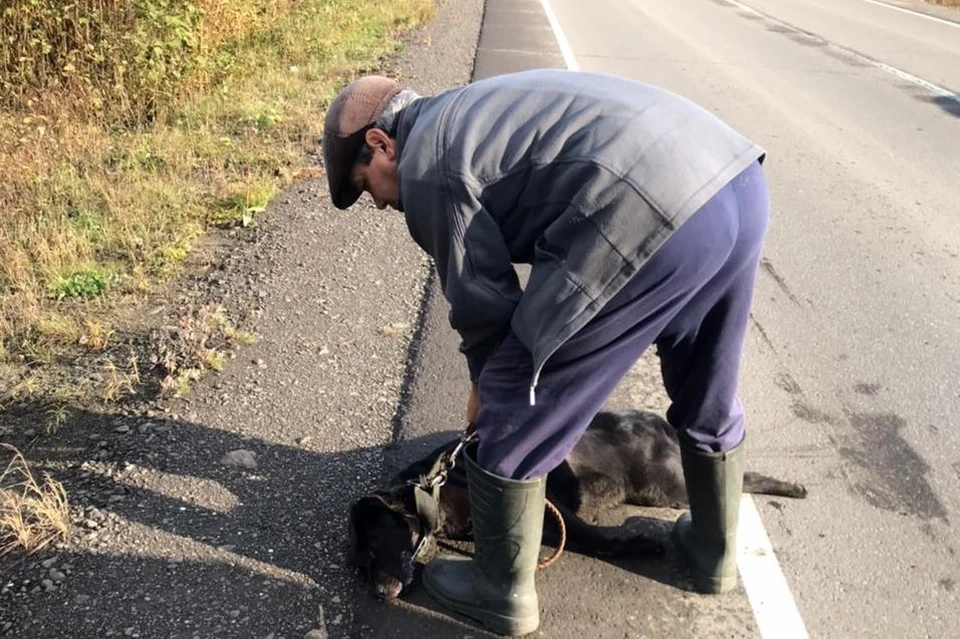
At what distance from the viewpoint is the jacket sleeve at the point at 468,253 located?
7.16 feet

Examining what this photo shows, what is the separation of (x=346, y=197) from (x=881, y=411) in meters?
2.65

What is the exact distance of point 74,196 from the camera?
18.4 feet

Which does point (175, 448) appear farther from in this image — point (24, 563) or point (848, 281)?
point (848, 281)

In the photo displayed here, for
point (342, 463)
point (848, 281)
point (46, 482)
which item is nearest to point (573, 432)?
point (342, 463)

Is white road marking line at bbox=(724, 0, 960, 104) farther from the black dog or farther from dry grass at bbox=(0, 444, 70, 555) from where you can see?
dry grass at bbox=(0, 444, 70, 555)

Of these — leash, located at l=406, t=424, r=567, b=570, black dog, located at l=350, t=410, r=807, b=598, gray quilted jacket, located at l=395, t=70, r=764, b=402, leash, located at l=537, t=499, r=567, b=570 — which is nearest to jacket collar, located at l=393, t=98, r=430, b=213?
gray quilted jacket, located at l=395, t=70, r=764, b=402

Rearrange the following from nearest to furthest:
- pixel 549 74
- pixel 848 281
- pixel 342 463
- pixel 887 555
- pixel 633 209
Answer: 1. pixel 633 209
2. pixel 549 74
3. pixel 887 555
4. pixel 342 463
5. pixel 848 281

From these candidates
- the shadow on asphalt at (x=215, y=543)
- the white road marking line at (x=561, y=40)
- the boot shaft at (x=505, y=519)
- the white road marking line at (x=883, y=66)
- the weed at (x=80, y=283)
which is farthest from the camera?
the white road marking line at (x=561, y=40)

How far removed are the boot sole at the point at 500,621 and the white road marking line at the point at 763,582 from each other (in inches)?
27.4

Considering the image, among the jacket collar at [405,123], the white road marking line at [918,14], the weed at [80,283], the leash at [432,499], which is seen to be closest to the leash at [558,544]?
the leash at [432,499]

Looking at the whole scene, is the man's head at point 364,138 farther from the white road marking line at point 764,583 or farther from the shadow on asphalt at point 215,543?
the white road marking line at point 764,583

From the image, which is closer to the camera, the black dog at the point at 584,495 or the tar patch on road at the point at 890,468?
the black dog at the point at 584,495

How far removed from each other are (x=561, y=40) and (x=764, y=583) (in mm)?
10768

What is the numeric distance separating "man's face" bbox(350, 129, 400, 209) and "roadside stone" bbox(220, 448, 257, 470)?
1.33 m
